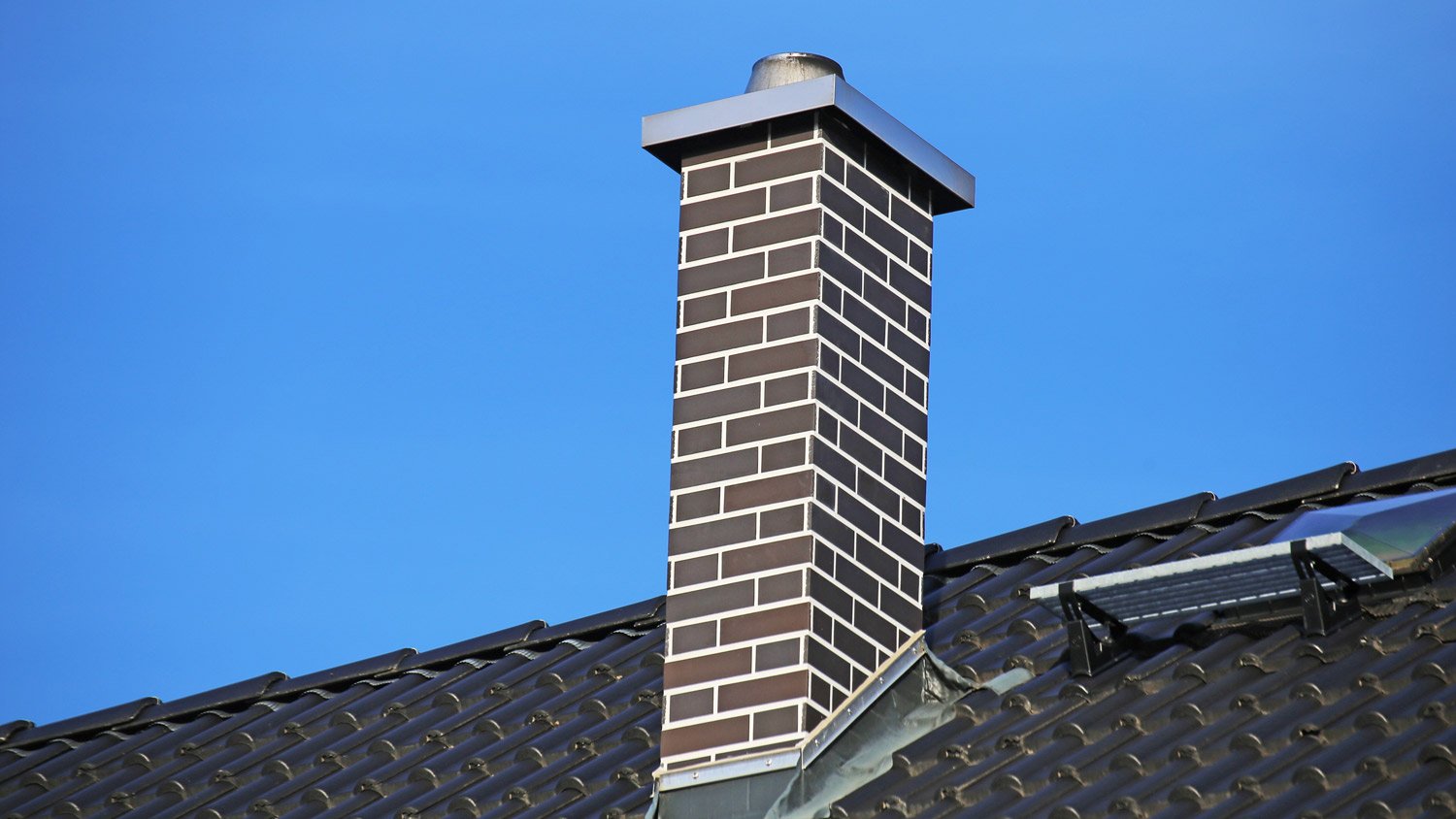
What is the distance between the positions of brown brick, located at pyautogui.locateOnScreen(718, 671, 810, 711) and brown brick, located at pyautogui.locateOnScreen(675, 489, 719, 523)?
679 mm

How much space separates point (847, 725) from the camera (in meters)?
8.74

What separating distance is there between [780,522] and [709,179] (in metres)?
1.54

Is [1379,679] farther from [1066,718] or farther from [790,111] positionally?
[790,111]

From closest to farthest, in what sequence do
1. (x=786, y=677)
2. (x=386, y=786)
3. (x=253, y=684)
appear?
(x=786, y=677) < (x=386, y=786) < (x=253, y=684)

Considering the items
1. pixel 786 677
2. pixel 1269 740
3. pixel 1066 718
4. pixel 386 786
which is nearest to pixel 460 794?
pixel 386 786

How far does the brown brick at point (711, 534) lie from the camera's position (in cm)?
893

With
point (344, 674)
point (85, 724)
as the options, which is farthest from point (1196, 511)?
point (85, 724)

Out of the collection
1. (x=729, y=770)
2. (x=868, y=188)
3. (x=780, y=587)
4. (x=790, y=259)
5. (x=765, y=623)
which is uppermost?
(x=868, y=188)

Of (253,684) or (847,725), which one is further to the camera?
(253,684)

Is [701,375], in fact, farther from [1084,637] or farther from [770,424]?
[1084,637]

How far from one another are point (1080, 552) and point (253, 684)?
14.3 ft

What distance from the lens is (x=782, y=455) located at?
29.2ft

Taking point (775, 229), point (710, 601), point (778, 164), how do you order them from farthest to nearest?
point (778, 164) → point (775, 229) → point (710, 601)

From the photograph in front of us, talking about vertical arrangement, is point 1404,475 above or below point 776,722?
above
